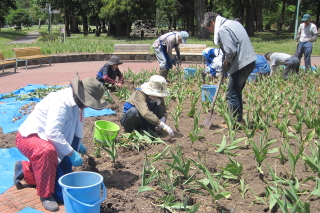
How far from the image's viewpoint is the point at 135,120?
4.18 m

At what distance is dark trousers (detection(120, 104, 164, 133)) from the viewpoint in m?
4.14

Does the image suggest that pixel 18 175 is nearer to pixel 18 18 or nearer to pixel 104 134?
pixel 104 134

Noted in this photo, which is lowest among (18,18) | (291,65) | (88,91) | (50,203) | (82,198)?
(50,203)

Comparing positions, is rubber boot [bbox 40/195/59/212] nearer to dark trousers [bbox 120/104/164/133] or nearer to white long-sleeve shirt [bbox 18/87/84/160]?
white long-sleeve shirt [bbox 18/87/84/160]

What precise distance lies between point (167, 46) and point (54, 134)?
5.10 metres

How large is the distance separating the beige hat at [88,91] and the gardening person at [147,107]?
1128 millimetres

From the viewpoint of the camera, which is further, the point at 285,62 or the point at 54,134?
the point at 285,62

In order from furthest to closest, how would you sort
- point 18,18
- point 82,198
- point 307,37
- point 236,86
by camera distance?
point 18,18 < point 307,37 < point 236,86 < point 82,198

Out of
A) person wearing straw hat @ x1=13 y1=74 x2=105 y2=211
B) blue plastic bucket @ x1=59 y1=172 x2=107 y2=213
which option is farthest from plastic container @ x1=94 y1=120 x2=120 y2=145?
blue plastic bucket @ x1=59 y1=172 x2=107 y2=213

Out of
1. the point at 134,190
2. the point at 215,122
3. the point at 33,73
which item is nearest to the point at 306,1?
the point at 33,73

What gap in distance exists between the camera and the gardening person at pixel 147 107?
13.1 feet

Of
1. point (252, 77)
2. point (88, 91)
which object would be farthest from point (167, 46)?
point (88, 91)

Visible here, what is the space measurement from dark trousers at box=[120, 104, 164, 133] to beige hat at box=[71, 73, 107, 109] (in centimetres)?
122

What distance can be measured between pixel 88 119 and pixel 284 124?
2691 millimetres
